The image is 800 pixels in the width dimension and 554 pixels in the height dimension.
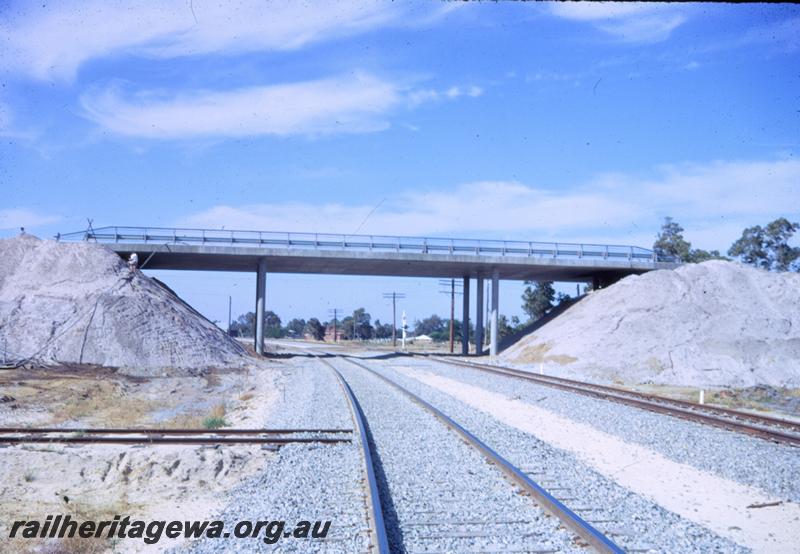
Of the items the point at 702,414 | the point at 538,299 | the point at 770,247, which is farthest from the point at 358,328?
the point at 702,414

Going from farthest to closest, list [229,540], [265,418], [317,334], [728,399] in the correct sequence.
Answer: [317,334]
[728,399]
[265,418]
[229,540]

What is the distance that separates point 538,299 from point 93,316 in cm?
6048

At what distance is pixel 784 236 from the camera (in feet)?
220

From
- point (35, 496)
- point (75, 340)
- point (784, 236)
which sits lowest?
point (35, 496)

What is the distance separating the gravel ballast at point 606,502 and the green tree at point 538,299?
70824mm

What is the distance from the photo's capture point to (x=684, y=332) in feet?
117

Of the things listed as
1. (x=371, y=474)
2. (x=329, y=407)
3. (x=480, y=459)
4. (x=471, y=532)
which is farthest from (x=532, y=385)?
(x=471, y=532)

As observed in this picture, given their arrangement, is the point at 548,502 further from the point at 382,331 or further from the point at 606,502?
the point at 382,331

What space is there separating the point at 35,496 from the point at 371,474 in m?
4.93

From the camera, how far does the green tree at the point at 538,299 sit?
272 ft

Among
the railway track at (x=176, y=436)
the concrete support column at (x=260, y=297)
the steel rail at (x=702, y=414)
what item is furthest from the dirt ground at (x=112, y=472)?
the concrete support column at (x=260, y=297)

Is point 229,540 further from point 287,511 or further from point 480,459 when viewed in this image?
point 480,459

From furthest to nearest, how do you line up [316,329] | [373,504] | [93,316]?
1. [316,329]
2. [93,316]
3. [373,504]

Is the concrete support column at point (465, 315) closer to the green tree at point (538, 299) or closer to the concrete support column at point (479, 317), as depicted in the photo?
the concrete support column at point (479, 317)
